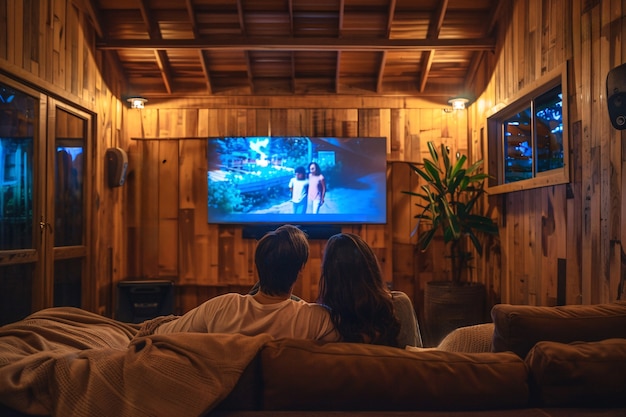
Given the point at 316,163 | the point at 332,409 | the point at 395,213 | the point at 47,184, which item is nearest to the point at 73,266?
the point at 47,184

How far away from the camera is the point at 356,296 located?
157cm

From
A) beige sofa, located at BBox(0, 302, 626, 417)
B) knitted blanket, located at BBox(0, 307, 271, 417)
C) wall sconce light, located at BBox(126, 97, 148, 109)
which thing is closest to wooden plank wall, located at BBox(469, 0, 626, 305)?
beige sofa, located at BBox(0, 302, 626, 417)

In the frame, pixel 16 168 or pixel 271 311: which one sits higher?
pixel 16 168

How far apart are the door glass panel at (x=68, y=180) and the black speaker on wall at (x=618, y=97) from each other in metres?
3.65

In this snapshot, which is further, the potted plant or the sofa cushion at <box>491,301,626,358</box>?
the potted plant

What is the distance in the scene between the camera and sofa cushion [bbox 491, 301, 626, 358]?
51.0 inches

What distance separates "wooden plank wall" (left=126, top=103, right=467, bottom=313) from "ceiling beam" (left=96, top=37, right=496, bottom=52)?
0.77 metres

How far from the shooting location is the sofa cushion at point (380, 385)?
3.79 feet

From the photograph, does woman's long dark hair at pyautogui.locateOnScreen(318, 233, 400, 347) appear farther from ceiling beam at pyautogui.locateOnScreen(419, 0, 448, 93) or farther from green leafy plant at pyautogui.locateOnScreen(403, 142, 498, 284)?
ceiling beam at pyautogui.locateOnScreen(419, 0, 448, 93)

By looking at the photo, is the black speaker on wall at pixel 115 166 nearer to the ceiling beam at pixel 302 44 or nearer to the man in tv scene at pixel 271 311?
the ceiling beam at pixel 302 44

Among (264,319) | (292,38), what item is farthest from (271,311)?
(292,38)

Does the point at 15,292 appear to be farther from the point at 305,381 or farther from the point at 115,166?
the point at 305,381

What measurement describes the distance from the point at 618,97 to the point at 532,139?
1727 mm

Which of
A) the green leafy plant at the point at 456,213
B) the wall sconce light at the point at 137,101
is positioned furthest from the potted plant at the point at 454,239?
the wall sconce light at the point at 137,101
